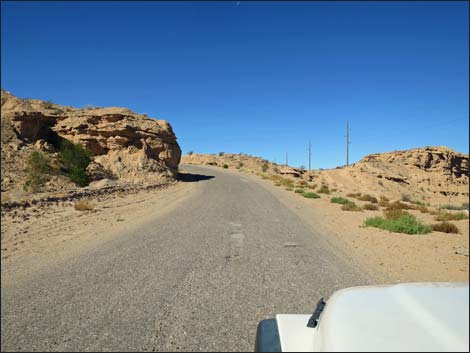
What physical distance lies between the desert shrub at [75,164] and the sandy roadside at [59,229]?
6.64m

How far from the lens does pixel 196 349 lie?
3348 millimetres

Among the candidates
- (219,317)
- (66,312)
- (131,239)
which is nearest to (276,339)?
(219,317)

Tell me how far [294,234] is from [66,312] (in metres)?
6.43

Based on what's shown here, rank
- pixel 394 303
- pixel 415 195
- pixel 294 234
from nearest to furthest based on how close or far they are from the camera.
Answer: pixel 394 303
pixel 294 234
pixel 415 195

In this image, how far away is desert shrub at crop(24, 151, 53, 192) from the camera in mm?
17688

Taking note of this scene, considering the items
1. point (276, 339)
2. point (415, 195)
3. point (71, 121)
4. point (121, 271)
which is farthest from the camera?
point (415, 195)

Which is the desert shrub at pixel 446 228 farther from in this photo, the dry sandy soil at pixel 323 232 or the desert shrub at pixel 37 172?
the desert shrub at pixel 37 172

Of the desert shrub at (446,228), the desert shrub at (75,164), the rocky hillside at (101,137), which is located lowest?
the desert shrub at (446,228)

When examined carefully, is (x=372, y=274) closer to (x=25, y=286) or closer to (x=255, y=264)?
(x=255, y=264)

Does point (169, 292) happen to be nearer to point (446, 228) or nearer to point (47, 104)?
point (446, 228)

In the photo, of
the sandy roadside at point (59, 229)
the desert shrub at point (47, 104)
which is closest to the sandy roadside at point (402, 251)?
the sandy roadside at point (59, 229)

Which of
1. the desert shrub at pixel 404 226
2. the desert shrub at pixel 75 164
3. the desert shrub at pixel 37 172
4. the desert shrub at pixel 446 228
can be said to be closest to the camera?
the desert shrub at pixel 404 226

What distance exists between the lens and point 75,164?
845 inches

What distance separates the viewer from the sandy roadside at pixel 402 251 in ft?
20.0
